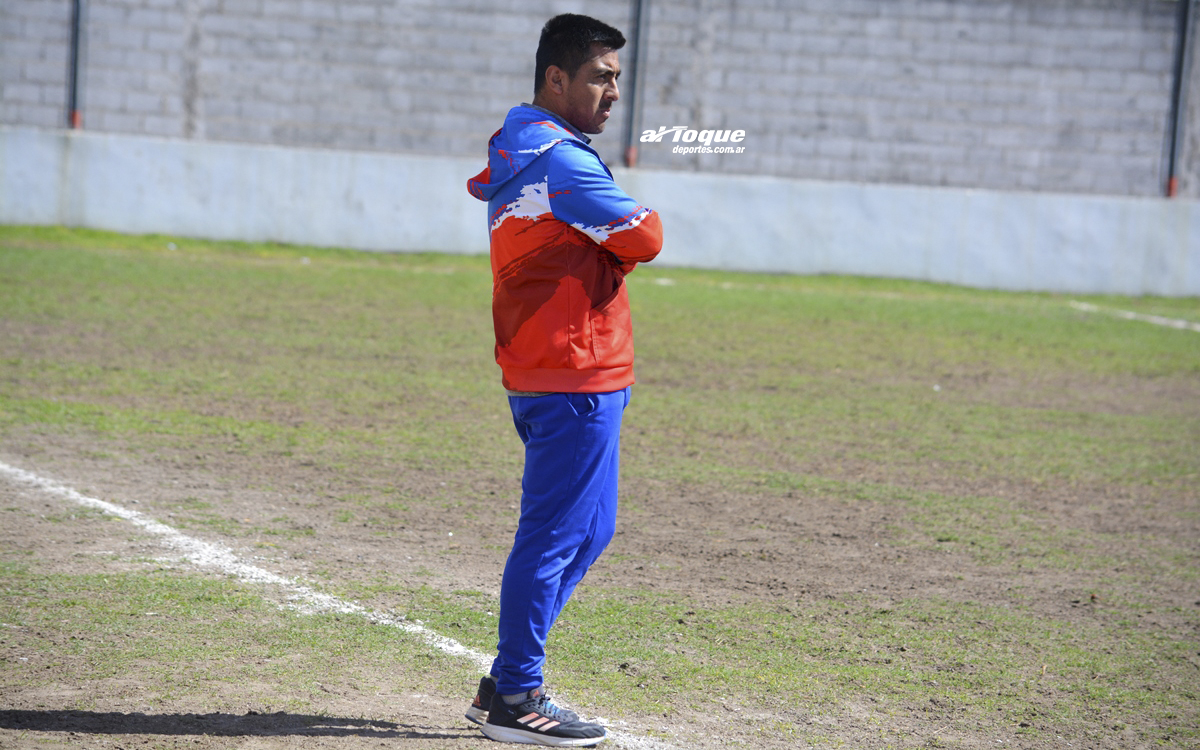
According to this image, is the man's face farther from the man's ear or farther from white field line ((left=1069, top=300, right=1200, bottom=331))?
white field line ((left=1069, top=300, right=1200, bottom=331))

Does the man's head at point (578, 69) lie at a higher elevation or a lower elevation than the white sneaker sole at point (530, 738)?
higher

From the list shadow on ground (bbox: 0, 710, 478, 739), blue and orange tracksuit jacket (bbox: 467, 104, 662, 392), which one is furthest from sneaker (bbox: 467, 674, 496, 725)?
blue and orange tracksuit jacket (bbox: 467, 104, 662, 392)

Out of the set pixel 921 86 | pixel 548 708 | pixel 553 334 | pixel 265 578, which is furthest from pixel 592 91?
pixel 921 86

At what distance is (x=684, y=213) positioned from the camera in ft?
55.8

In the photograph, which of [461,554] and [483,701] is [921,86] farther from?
[483,701]

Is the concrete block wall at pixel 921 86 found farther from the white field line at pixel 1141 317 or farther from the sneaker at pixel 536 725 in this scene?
the sneaker at pixel 536 725

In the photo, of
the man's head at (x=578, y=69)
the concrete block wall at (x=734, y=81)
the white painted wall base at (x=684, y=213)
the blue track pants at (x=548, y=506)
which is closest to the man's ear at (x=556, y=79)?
the man's head at (x=578, y=69)

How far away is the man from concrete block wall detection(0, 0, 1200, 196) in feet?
47.2

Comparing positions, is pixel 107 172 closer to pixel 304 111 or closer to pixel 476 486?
pixel 304 111

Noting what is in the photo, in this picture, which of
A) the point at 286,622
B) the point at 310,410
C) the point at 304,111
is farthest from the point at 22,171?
the point at 286,622

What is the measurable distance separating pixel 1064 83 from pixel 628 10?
680cm

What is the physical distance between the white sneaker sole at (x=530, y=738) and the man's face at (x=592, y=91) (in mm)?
1845

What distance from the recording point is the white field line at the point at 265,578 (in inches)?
170

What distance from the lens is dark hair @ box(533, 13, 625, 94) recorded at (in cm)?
353
